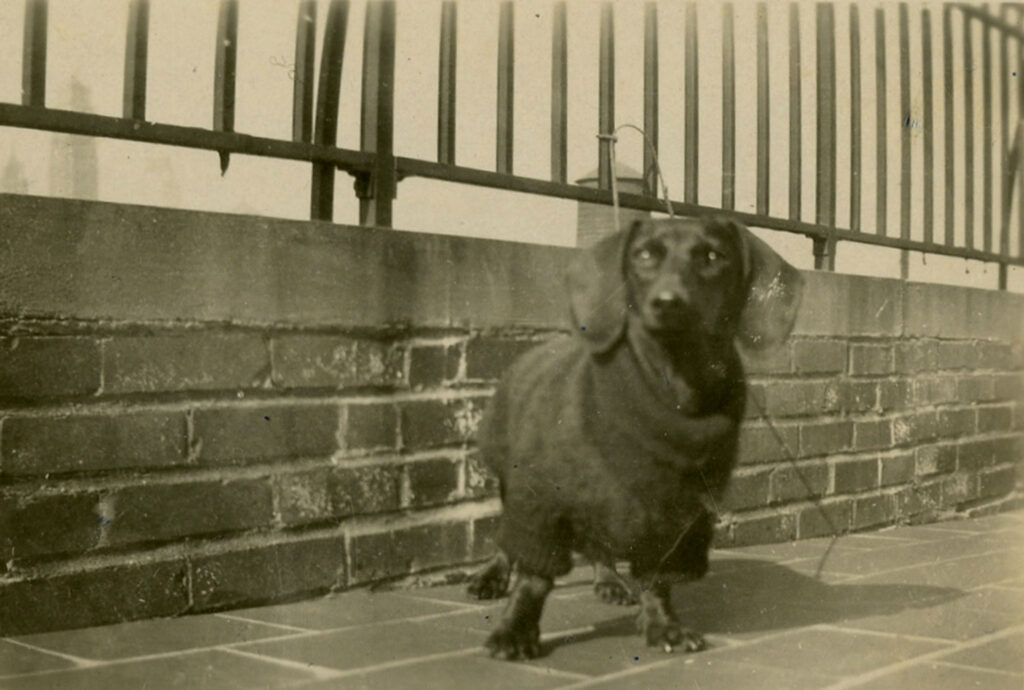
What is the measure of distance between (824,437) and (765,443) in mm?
442

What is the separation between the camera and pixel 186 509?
2.86 meters

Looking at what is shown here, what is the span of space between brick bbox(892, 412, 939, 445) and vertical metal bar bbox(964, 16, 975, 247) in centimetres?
115

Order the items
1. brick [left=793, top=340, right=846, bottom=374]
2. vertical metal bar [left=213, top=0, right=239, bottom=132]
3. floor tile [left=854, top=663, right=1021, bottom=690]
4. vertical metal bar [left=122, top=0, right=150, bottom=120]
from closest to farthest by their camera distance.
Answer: floor tile [left=854, top=663, right=1021, bottom=690] → vertical metal bar [left=122, top=0, right=150, bottom=120] → vertical metal bar [left=213, top=0, right=239, bottom=132] → brick [left=793, top=340, right=846, bottom=374]

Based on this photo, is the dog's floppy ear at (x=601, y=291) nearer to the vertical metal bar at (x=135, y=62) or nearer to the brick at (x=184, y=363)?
the brick at (x=184, y=363)

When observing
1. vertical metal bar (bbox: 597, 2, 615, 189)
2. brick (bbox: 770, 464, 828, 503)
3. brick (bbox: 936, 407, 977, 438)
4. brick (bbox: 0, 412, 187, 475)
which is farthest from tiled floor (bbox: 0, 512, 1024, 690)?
brick (bbox: 936, 407, 977, 438)

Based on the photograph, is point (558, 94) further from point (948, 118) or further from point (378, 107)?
point (948, 118)

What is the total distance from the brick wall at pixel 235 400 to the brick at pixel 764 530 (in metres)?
1.26

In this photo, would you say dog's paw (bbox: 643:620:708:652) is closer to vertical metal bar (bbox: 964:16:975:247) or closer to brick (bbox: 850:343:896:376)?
brick (bbox: 850:343:896:376)

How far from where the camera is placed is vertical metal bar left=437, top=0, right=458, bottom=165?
366cm

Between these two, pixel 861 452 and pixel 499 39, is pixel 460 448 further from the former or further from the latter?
pixel 861 452

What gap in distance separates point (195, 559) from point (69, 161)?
40.1 inches

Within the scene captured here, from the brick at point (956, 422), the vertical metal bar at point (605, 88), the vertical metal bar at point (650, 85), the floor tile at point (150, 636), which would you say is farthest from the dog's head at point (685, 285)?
the brick at point (956, 422)

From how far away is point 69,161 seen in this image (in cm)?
284

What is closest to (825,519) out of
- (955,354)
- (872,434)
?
(872,434)
